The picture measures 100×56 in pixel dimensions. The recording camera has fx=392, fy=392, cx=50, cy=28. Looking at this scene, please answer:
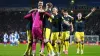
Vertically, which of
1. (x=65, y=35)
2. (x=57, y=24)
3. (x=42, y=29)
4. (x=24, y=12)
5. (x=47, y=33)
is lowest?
(x=65, y=35)

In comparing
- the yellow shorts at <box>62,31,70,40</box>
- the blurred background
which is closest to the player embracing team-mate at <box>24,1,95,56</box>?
the yellow shorts at <box>62,31,70,40</box>

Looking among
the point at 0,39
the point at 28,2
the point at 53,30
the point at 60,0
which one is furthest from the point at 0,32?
the point at 53,30

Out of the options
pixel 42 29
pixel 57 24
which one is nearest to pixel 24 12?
pixel 57 24

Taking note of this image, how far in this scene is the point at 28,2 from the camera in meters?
59.9

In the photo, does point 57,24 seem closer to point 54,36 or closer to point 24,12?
point 54,36

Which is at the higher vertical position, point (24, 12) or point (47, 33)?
point (24, 12)

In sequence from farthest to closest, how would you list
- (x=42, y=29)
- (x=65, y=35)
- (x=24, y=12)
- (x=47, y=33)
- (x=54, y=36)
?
1. (x=24, y=12)
2. (x=65, y=35)
3. (x=54, y=36)
4. (x=47, y=33)
5. (x=42, y=29)

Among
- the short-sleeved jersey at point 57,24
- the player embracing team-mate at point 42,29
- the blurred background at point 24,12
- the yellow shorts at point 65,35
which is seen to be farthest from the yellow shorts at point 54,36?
the blurred background at point 24,12

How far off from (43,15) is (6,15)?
51.8m

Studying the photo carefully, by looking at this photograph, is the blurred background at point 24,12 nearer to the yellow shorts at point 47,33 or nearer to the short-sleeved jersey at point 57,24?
the short-sleeved jersey at point 57,24

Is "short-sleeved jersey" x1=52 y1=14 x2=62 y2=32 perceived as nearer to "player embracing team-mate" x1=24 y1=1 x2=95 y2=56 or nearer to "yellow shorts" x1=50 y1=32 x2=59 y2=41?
"player embracing team-mate" x1=24 y1=1 x2=95 y2=56

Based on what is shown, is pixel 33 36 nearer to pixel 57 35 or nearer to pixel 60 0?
pixel 57 35

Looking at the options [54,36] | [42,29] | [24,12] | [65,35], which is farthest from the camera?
[24,12]

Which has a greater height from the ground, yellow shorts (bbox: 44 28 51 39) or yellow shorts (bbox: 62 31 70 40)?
yellow shorts (bbox: 44 28 51 39)
